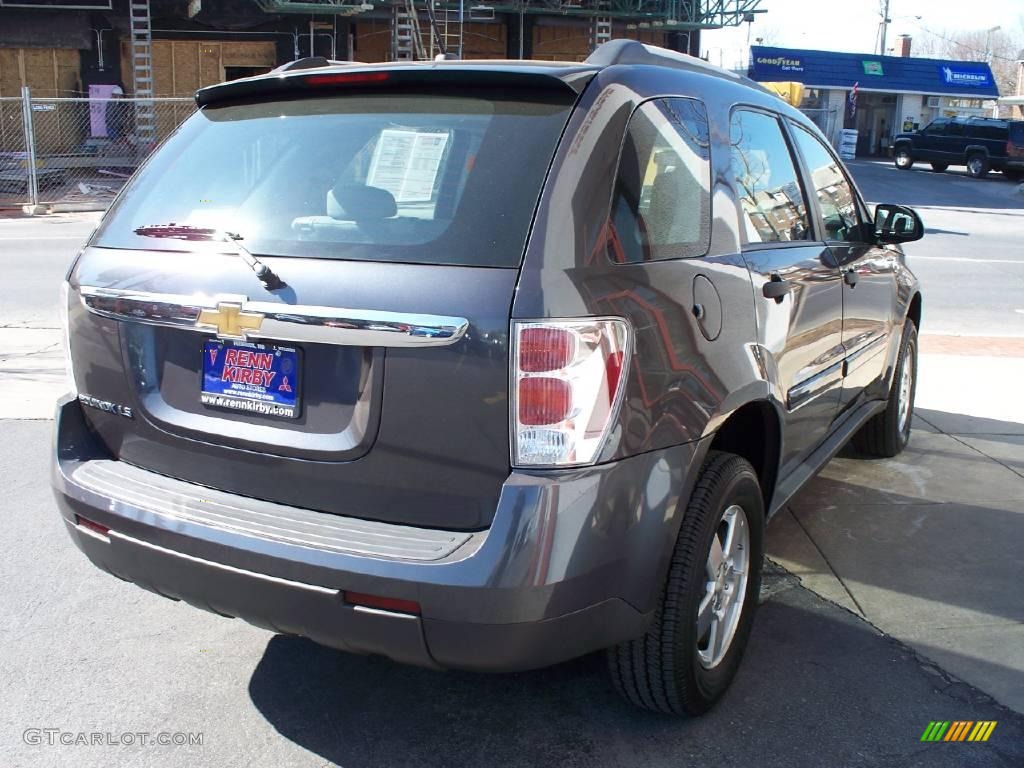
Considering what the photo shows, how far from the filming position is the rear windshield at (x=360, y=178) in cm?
256

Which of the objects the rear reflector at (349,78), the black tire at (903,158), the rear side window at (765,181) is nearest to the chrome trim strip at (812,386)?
the rear side window at (765,181)

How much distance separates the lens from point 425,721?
3082 millimetres

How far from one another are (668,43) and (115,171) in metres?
16.4

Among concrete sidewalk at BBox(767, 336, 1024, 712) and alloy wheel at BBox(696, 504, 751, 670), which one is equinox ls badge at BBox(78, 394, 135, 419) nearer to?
alloy wheel at BBox(696, 504, 751, 670)

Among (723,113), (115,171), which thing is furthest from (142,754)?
(115,171)

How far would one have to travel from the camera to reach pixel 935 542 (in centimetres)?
455

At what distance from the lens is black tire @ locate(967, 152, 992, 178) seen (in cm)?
3566

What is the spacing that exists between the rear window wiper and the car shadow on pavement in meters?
1.37

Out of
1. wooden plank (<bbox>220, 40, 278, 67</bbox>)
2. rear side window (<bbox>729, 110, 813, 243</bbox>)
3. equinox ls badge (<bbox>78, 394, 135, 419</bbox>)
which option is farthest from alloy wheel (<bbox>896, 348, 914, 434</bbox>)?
wooden plank (<bbox>220, 40, 278, 67</bbox>)

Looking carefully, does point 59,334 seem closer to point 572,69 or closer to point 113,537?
point 113,537

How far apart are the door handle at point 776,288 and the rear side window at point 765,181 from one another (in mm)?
150

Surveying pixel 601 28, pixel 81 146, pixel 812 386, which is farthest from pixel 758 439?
pixel 601 28

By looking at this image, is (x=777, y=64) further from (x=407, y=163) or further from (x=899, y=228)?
(x=407, y=163)

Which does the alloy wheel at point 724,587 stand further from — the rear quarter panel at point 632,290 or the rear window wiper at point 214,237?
the rear window wiper at point 214,237
